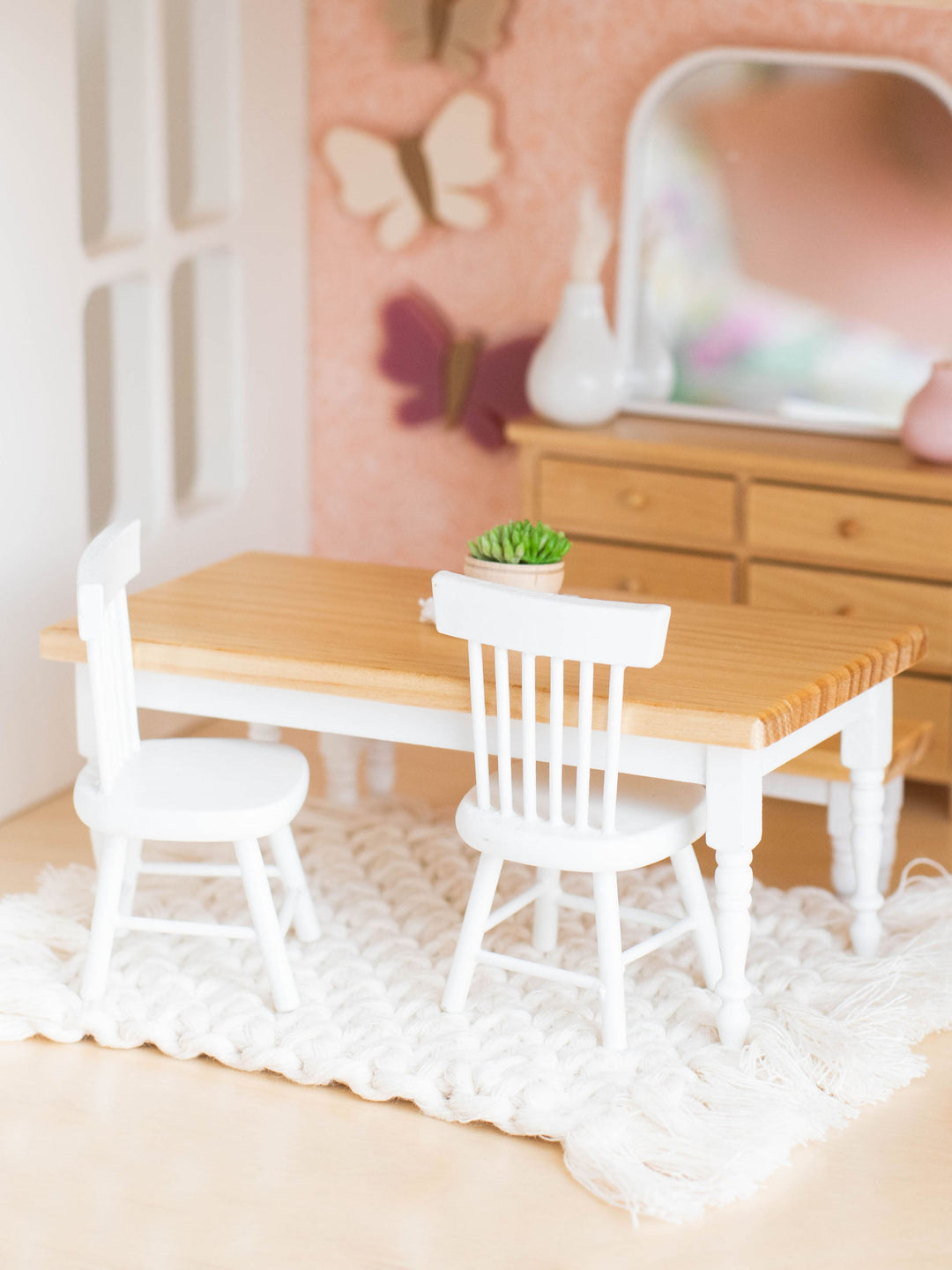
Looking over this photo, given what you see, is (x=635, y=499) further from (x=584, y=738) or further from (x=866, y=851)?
(x=584, y=738)

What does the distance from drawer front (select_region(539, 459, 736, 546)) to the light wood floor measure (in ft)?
4.87

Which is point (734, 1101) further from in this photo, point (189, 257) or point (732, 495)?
point (189, 257)

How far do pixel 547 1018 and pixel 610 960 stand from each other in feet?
0.68

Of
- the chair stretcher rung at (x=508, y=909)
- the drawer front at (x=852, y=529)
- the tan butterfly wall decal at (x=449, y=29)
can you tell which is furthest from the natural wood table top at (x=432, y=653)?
the tan butterfly wall decal at (x=449, y=29)

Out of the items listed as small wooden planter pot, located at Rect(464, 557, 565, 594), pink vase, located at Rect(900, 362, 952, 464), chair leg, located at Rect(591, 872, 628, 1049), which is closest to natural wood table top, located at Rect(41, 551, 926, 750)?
small wooden planter pot, located at Rect(464, 557, 565, 594)

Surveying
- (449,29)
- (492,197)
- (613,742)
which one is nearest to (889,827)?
(613,742)

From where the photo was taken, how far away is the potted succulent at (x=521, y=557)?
9.65 feet

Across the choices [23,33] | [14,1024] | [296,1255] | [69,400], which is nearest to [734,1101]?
[296,1255]

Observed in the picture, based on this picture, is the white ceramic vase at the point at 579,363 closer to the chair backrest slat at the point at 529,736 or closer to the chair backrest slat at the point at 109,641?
the chair backrest slat at the point at 109,641

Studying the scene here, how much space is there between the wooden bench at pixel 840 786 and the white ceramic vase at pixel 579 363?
1084 millimetres

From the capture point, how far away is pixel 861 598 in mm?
3873

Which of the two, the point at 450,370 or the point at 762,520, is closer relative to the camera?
the point at 762,520

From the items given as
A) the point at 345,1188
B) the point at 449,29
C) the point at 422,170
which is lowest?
the point at 345,1188

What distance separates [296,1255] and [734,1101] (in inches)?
27.3
